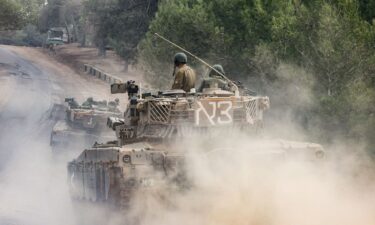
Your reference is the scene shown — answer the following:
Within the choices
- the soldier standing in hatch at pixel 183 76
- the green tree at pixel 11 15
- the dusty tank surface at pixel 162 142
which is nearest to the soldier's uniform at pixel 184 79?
the soldier standing in hatch at pixel 183 76

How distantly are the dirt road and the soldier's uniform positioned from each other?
330 cm

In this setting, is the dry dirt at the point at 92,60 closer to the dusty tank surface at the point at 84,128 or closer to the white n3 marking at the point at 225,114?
the dusty tank surface at the point at 84,128

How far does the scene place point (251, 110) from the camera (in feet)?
49.5

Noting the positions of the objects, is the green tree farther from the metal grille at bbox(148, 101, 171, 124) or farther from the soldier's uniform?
the metal grille at bbox(148, 101, 171, 124)

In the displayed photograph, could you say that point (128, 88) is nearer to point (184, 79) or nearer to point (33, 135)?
point (184, 79)

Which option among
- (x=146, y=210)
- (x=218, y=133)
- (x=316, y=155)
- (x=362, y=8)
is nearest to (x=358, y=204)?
(x=316, y=155)

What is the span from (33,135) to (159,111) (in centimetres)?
1974

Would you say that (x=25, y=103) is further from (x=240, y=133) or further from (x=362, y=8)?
(x=240, y=133)

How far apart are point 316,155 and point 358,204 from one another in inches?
77.5

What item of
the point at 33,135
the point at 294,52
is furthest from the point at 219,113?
the point at 33,135

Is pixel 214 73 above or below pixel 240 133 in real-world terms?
above

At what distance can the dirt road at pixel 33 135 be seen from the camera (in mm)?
18672

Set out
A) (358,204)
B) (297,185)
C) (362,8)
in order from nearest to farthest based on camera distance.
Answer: (297,185), (358,204), (362,8)

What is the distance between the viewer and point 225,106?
14344 mm
